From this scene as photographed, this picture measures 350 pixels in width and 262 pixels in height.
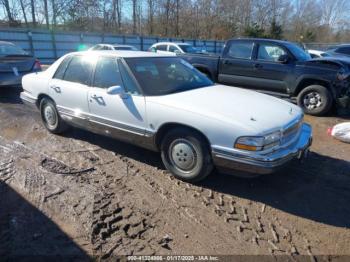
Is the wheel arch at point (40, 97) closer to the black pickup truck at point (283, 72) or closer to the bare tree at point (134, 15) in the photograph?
the black pickup truck at point (283, 72)

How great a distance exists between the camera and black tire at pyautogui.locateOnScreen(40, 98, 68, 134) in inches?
222

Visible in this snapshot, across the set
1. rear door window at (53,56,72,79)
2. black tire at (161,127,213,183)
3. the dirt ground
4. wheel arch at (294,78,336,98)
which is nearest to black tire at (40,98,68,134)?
rear door window at (53,56,72,79)

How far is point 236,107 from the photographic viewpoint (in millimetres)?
3836

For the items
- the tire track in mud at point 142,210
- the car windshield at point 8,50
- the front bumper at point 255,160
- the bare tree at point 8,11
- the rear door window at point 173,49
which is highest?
the bare tree at point 8,11

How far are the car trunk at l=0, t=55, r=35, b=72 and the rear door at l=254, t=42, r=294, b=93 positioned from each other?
6205 millimetres

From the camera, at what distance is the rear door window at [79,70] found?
4911mm

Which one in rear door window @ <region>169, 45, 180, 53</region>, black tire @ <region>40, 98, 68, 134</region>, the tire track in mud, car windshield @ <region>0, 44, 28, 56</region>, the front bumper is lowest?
the tire track in mud

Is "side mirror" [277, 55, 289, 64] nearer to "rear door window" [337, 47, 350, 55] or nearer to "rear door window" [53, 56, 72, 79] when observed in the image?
"rear door window" [53, 56, 72, 79]

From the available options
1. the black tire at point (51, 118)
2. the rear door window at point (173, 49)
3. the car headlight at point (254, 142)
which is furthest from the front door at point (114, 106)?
the rear door window at point (173, 49)

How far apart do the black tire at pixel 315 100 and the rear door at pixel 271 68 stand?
1.70 feet

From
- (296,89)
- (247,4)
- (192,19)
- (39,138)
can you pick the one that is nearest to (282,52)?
(296,89)

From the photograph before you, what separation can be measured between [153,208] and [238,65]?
6039 millimetres

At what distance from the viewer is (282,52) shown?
8.02 m

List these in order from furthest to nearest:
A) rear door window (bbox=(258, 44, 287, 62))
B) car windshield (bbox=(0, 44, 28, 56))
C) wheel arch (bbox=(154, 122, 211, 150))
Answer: car windshield (bbox=(0, 44, 28, 56)), rear door window (bbox=(258, 44, 287, 62)), wheel arch (bbox=(154, 122, 211, 150))
